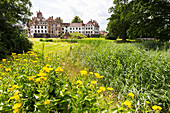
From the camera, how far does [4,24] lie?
9430 mm

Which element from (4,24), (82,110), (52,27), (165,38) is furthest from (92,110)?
(52,27)

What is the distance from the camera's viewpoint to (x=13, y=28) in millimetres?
10406

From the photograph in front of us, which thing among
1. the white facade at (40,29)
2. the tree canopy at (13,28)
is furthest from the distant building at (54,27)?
the tree canopy at (13,28)

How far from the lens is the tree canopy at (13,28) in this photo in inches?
363

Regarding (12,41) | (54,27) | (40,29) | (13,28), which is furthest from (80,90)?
(40,29)

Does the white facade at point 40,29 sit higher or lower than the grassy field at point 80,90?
higher

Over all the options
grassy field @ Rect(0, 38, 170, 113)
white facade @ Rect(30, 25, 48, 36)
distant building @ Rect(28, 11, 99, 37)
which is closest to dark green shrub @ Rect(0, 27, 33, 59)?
grassy field @ Rect(0, 38, 170, 113)

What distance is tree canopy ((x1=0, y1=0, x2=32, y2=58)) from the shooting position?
30.2 feet

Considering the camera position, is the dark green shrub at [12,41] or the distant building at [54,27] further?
the distant building at [54,27]

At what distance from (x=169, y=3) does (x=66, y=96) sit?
61.4 ft

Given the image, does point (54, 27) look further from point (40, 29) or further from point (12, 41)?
point (12, 41)

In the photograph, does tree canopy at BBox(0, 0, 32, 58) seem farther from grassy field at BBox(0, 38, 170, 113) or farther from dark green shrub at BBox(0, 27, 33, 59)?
grassy field at BBox(0, 38, 170, 113)

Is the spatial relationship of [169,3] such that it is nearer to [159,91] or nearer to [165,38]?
[165,38]

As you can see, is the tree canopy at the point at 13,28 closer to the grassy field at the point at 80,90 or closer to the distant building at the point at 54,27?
the grassy field at the point at 80,90
